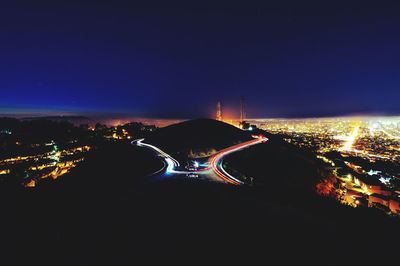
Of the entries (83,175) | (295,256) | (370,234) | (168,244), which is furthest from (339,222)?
(83,175)

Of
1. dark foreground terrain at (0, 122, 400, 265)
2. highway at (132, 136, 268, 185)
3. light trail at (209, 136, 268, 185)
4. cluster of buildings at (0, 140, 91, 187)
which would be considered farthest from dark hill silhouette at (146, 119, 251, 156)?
cluster of buildings at (0, 140, 91, 187)

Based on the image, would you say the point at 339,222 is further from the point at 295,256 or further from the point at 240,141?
the point at 240,141

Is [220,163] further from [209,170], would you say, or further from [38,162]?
[38,162]

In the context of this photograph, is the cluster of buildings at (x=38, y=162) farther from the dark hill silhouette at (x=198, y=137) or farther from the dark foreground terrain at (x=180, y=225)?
the dark hill silhouette at (x=198, y=137)

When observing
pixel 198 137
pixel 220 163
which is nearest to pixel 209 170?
pixel 220 163

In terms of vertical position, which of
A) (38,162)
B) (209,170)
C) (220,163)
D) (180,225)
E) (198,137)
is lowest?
(38,162)

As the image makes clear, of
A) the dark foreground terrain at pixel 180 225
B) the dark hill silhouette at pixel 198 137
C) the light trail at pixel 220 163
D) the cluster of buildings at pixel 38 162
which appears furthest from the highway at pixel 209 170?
the cluster of buildings at pixel 38 162

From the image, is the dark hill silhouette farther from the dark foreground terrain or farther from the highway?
the dark foreground terrain
